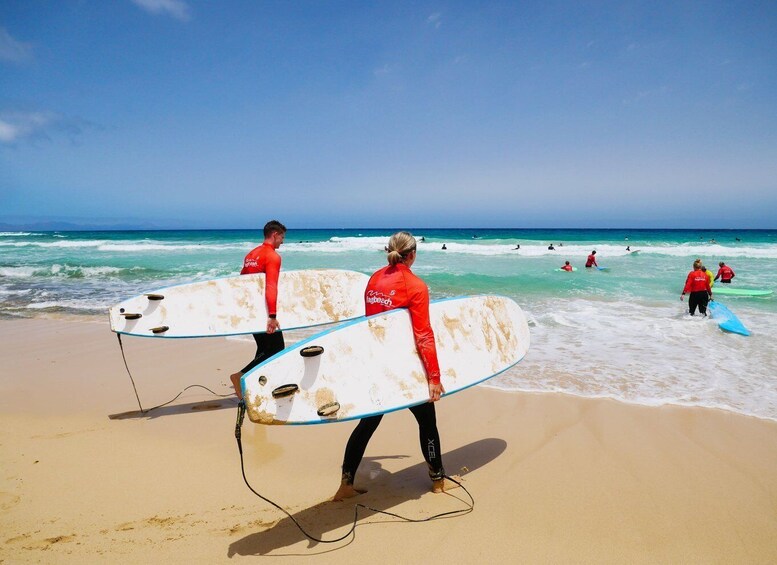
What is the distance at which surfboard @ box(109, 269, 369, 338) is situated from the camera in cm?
469

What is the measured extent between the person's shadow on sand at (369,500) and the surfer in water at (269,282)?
5.36 feet

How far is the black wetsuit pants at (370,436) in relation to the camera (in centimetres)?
277

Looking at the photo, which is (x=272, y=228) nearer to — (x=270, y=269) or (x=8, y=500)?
(x=270, y=269)

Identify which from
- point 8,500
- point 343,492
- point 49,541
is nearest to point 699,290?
point 343,492

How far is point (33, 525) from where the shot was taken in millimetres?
2582

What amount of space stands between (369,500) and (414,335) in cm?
124

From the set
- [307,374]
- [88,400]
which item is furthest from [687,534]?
[88,400]

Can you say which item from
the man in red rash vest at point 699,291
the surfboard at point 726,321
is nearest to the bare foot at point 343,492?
the surfboard at point 726,321

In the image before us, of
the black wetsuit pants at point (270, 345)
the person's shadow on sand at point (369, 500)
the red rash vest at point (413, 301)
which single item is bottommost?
the person's shadow on sand at point (369, 500)

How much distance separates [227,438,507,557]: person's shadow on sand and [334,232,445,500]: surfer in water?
125 mm

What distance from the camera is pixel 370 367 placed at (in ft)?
9.30

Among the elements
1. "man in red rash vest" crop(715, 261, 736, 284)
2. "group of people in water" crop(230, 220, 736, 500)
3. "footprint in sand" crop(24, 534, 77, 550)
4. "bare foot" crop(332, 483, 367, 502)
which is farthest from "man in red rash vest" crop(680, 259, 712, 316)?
"footprint in sand" crop(24, 534, 77, 550)

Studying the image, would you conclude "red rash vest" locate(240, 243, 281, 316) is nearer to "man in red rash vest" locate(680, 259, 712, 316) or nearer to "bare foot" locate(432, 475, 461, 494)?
"bare foot" locate(432, 475, 461, 494)

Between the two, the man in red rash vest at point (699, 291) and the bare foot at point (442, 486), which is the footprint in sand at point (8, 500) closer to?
the bare foot at point (442, 486)
